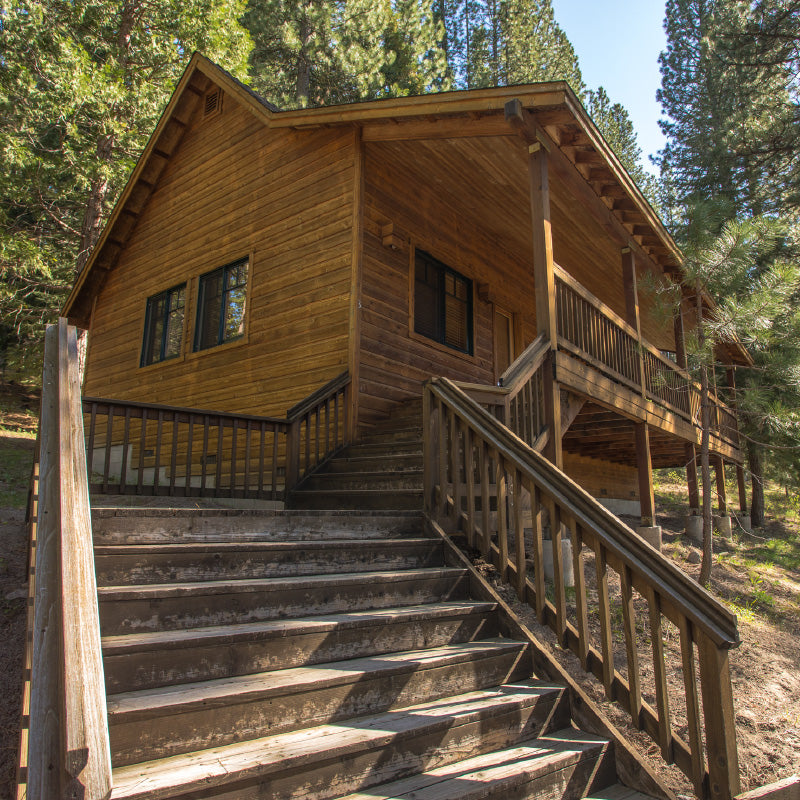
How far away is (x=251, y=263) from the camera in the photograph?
9094 millimetres

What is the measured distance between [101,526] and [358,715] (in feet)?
5.84

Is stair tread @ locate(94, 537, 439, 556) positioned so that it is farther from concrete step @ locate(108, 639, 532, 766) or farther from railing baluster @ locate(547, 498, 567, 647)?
railing baluster @ locate(547, 498, 567, 647)

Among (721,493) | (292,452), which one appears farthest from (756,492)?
(292,452)

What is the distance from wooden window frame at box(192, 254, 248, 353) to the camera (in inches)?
356

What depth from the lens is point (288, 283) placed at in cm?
843

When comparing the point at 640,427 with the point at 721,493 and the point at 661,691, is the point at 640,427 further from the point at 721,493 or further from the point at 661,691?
the point at 661,691

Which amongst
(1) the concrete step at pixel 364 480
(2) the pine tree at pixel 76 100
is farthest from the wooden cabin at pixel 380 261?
(2) the pine tree at pixel 76 100

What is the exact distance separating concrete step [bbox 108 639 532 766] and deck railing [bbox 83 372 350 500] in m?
3.18

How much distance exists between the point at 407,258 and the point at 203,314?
3658mm

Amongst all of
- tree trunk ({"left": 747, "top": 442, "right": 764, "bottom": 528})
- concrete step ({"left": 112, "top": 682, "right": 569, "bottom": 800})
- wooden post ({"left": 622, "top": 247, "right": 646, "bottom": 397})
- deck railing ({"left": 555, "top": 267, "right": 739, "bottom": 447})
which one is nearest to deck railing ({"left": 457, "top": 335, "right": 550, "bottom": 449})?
deck railing ({"left": 555, "top": 267, "right": 739, "bottom": 447})

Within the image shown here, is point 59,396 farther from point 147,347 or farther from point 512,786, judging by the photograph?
point 147,347

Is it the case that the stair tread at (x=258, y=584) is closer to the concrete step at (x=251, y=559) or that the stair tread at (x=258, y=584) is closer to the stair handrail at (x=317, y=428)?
the concrete step at (x=251, y=559)

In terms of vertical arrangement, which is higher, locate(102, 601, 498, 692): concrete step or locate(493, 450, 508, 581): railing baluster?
locate(493, 450, 508, 581): railing baluster

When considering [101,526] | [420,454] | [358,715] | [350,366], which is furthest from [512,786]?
[350,366]
